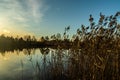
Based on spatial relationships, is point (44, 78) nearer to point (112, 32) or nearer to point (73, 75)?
point (73, 75)

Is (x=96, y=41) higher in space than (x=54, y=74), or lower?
higher

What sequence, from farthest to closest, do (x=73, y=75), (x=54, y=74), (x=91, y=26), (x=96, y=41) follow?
(x=54, y=74), (x=73, y=75), (x=91, y=26), (x=96, y=41)

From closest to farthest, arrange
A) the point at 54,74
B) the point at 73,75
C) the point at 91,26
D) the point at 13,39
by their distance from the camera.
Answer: the point at 91,26 < the point at 73,75 < the point at 54,74 < the point at 13,39

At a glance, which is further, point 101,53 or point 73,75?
point 73,75

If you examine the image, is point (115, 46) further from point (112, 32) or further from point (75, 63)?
point (75, 63)

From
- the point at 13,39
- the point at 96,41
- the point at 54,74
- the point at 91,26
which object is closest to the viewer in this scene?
the point at 96,41

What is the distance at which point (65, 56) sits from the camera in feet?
28.9

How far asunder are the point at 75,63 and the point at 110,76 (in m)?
1.93

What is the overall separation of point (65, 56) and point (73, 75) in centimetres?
111

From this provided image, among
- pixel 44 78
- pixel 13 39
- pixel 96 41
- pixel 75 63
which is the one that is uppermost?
pixel 13 39

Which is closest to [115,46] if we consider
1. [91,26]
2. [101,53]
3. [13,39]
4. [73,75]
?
[101,53]

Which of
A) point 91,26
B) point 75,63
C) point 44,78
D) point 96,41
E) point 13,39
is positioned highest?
point 13,39

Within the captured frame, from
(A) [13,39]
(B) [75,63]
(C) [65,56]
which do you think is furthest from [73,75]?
(A) [13,39]

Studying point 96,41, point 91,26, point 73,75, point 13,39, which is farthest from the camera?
point 13,39
